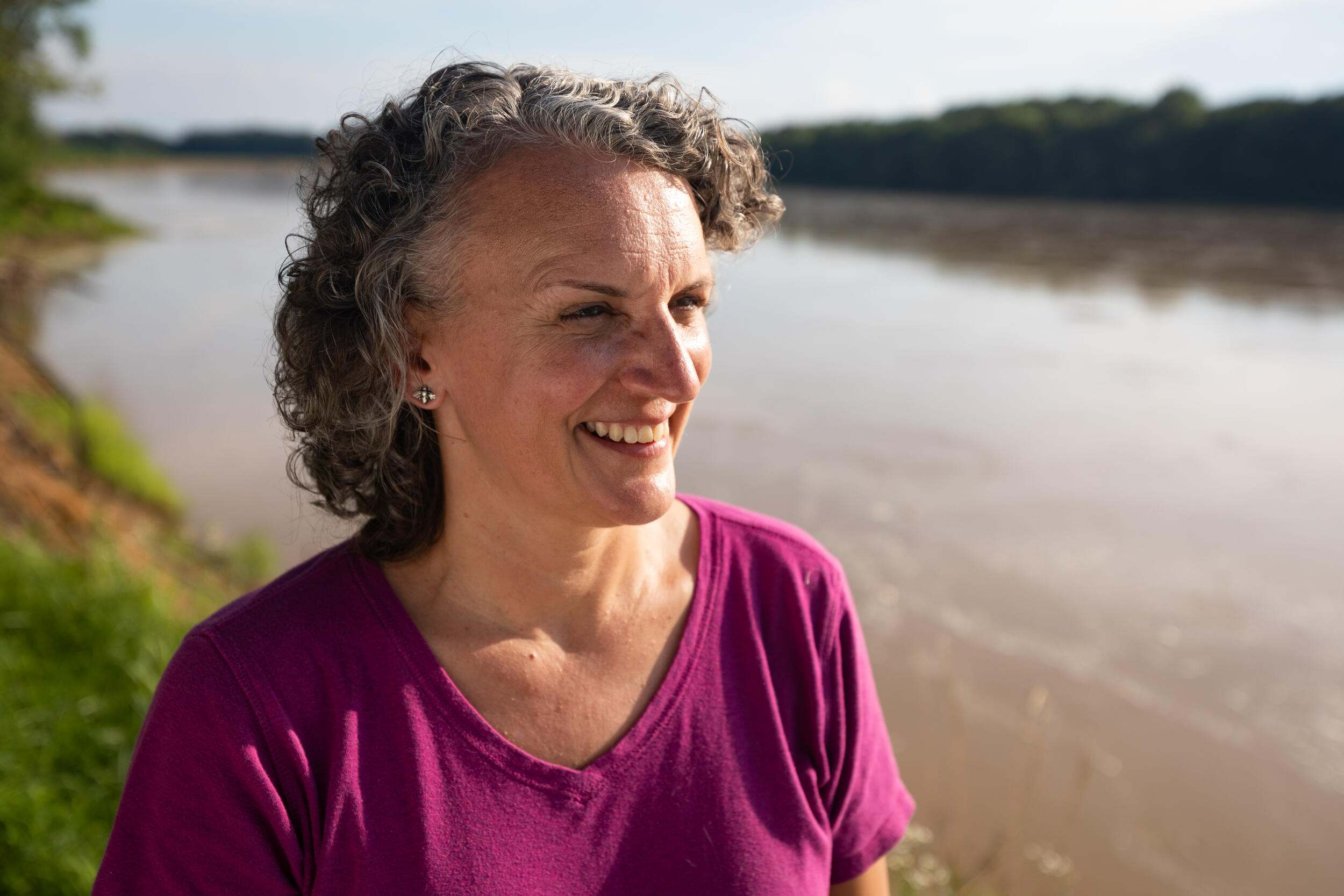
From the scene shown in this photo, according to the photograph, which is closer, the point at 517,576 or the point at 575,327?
the point at 575,327

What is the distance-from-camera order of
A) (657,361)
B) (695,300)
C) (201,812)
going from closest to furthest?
(201,812), (657,361), (695,300)

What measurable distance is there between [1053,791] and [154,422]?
9513 millimetres

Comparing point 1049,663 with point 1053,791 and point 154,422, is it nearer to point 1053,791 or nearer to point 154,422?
point 1053,791

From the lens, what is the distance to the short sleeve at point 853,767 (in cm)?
173

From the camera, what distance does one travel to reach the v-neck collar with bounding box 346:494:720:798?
151 centimetres

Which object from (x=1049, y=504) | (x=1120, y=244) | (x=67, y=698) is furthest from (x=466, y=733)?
(x=1120, y=244)

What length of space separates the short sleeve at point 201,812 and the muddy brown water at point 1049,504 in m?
0.70

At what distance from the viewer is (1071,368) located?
11.8 meters

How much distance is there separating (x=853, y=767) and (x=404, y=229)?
1.16 metres

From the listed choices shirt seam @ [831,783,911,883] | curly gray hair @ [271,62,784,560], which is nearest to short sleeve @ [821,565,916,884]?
shirt seam @ [831,783,911,883]

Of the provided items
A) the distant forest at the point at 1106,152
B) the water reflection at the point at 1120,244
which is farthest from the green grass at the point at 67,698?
the distant forest at the point at 1106,152

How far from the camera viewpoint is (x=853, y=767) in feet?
5.67

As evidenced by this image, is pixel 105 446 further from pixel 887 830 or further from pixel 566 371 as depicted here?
pixel 887 830

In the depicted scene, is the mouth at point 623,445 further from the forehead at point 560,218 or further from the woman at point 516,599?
the forehead at point 560,218
